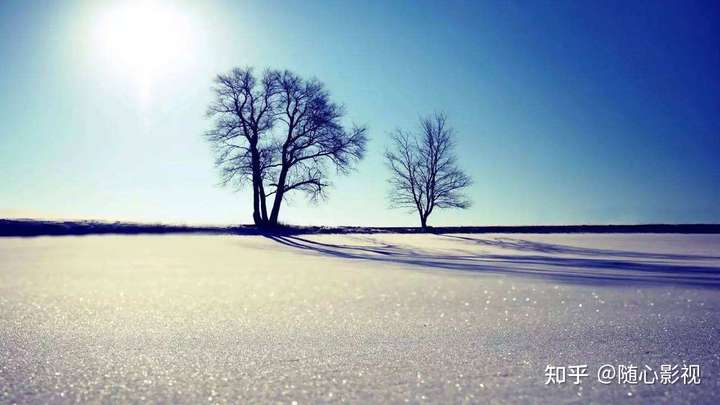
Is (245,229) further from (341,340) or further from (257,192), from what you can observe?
(341,340)

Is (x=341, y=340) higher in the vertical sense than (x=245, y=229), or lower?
lower

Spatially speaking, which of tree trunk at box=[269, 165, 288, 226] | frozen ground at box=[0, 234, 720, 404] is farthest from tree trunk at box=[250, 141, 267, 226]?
frozen ground at box=[0, 234, 720, 404]

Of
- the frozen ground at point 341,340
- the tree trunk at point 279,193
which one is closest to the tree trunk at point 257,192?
the tree trunk at point 279,193

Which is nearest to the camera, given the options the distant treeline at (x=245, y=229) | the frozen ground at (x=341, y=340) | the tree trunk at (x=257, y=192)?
the frozen ground at (x=341, y=340)

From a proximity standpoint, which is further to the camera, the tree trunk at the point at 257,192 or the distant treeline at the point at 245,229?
the tree trunk at the point at 257,192

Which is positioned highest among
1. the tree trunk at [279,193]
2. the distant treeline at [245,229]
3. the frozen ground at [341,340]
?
the tree trunk at [279,193]

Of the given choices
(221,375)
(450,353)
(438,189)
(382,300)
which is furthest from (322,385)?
(438,189)

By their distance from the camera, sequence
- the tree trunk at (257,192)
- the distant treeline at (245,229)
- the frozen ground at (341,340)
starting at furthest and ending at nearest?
the tree trunk at (257,192), the distant treeline at (245,229), the frozen ground at (341,340)

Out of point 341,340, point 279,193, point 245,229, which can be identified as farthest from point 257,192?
point 341,340

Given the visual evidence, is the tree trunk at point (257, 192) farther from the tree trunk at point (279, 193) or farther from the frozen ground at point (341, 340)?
the frozen ground at point (341, 340)

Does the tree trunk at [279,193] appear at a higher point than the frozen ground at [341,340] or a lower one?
higher

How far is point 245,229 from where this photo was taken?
1275 centimetres

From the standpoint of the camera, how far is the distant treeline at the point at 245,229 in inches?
372

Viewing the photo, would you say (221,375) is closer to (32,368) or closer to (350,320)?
(32,368)
